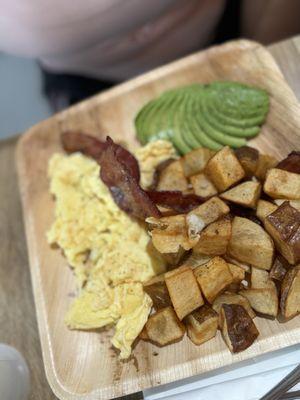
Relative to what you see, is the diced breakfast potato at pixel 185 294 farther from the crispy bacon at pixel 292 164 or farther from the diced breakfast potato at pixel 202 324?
the crispy bacon at pixel 292 164

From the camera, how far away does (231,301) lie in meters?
1.45

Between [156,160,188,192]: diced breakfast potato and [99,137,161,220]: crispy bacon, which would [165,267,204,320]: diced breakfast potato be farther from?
[156,160,188,192]: diced breakfast potato

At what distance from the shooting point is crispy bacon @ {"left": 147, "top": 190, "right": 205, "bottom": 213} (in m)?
1.65

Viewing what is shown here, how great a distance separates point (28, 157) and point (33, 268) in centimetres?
55

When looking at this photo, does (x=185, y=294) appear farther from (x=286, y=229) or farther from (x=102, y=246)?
(x=102, y=246)

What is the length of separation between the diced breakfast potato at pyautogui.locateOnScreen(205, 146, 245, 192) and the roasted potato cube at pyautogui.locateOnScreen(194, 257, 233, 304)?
0.86ft

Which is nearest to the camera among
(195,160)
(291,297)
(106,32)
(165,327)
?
(291,297)

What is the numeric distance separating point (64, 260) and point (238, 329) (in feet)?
2.39

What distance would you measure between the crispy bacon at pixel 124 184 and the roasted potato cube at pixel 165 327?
29 cm

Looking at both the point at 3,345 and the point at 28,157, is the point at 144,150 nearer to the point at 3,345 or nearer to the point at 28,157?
the point at 28,157

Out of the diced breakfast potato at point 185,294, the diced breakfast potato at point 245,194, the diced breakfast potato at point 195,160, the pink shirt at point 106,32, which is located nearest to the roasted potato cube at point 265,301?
the diced breakfast potato at point 185,294

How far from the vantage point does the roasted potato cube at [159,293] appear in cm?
151

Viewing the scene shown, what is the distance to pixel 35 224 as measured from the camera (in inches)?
78.8

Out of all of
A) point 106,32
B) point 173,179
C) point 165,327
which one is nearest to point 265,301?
point 165,327
